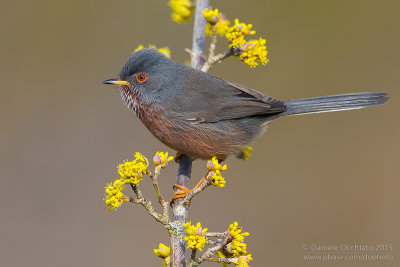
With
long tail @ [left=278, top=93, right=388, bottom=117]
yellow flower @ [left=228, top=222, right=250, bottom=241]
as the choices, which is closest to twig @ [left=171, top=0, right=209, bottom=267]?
yellow flower @ [left=228, top=222, right=250, bottom=241]

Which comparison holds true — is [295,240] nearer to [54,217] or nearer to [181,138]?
[181,138]

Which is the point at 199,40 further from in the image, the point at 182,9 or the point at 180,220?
the point at 180,220

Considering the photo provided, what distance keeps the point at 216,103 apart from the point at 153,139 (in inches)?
98.8

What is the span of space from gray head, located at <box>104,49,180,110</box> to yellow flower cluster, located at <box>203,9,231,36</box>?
0.61 meters

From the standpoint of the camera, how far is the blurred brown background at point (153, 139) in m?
5.96

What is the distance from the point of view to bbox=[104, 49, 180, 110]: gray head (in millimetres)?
4434

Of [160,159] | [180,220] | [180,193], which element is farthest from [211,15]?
[180,220]

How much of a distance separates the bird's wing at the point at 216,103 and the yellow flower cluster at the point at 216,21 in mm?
500

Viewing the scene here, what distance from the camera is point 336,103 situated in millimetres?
4543

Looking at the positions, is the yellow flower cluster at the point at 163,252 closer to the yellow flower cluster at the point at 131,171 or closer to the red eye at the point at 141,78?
the yellow flower cluster at the point at 131,171

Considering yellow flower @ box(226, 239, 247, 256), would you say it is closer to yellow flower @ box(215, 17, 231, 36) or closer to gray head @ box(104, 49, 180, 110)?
gray head @ box(104, 49, 180, 110)

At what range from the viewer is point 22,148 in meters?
6.63


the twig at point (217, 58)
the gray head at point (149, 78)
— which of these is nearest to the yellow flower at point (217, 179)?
the gray head at point (149, 78)

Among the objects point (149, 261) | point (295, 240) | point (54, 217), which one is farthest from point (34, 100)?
point (295, 240)
